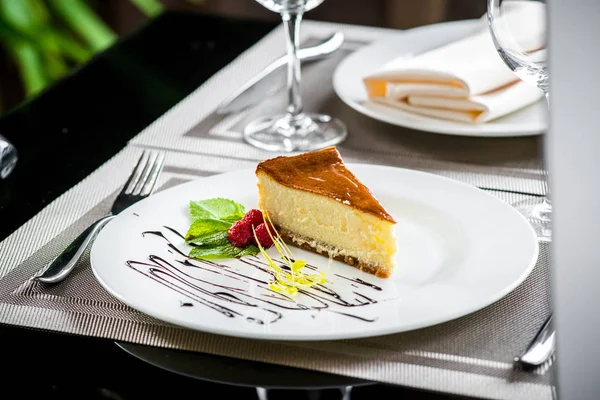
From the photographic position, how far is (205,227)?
1.00 metres

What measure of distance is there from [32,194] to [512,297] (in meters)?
0.67

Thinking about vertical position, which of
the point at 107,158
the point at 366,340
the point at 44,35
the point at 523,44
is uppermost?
the point at 523,44

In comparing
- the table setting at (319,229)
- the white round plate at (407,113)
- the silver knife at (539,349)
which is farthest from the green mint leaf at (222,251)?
the white round plate at (407,113)

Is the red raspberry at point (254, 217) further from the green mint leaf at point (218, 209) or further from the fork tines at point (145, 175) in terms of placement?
the fork tines at point (145, 175)

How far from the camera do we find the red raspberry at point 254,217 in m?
1.02

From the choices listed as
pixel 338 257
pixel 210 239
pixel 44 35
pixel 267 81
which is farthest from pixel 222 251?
pixel 44 35

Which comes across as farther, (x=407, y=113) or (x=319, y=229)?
Result: (x=407, y=113)

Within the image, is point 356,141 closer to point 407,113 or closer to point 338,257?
point 407,113

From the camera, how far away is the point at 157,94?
1.54 meters

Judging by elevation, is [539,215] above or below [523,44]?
below

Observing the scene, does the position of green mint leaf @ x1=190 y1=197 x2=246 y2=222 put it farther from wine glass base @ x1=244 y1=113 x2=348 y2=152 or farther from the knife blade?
the knife blade

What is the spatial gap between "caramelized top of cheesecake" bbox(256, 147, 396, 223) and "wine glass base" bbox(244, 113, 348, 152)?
24 cm

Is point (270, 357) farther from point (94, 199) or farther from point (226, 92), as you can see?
point (226, 92)

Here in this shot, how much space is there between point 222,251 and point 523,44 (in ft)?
1.47
